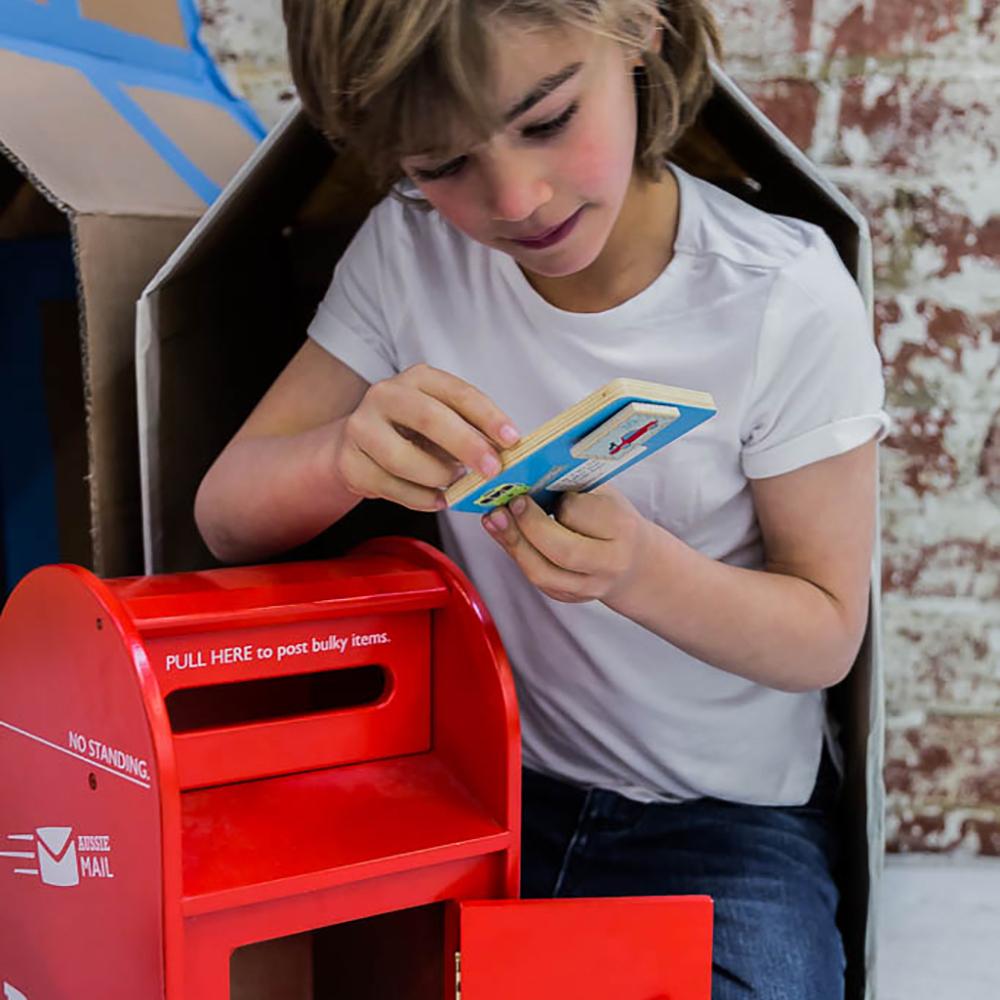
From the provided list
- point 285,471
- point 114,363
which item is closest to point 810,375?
point 285,471

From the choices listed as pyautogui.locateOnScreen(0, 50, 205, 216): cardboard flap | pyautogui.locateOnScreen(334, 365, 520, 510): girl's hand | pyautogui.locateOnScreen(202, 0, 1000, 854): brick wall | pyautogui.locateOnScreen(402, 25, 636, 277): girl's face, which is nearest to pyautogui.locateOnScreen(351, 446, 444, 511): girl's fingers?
pyautogui.locateOnScreen(334, 365, 520, 510): girl's hand

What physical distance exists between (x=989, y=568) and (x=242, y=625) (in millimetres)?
710

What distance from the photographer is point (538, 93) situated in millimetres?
592

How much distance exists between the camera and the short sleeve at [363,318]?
0.83 meters

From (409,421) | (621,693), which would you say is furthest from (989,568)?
(409,421)

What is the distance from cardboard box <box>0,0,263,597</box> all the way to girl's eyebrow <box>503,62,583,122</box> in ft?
0.94

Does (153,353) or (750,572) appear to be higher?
(153,353)

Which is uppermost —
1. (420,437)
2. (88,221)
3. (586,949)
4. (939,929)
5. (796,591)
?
(88,221)

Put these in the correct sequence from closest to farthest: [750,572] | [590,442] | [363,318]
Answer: [590,442]
[750,572]
[363,318]

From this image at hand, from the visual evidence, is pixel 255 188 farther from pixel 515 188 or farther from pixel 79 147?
pixel 515 188

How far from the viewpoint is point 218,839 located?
0.58m

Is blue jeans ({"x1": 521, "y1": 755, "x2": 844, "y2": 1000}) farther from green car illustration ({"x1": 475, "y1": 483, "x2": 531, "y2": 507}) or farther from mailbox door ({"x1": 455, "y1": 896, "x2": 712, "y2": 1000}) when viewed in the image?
green car illustration ({"x1": 475, "y1": 483, "x2": 531, "y2": 507})

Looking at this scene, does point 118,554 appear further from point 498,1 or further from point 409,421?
point 498,1

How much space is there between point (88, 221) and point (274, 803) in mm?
366
